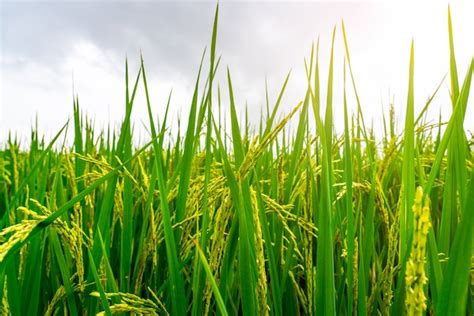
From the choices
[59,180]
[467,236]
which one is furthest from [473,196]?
[59,180]

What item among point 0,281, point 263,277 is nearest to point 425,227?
point 263,277

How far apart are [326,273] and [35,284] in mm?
671

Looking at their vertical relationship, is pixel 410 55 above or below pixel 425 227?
above

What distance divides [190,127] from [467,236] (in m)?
0.57

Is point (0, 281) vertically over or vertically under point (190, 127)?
under

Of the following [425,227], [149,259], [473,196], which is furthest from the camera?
[149,259]

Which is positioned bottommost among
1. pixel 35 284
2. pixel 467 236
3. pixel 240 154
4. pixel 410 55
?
pixel 35 284

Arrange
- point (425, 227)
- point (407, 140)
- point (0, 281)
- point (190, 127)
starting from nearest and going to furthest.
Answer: point (425, 227) < point (407, 140) < point (0, 281) < point (190, 127)

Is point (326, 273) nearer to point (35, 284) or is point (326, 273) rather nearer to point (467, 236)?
point (467, 236)

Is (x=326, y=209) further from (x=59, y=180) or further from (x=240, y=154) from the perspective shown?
(x=59, y=180)

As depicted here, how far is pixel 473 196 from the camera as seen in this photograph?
0.52 m

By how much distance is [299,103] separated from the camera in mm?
618

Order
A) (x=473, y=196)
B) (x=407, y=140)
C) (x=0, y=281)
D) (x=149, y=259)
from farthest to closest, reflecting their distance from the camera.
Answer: (x=149, y=259) → (x=0, y=281) → (x=407, y=140) → (x=473, y=196)

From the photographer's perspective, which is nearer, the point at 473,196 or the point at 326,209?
the point at 473,196
